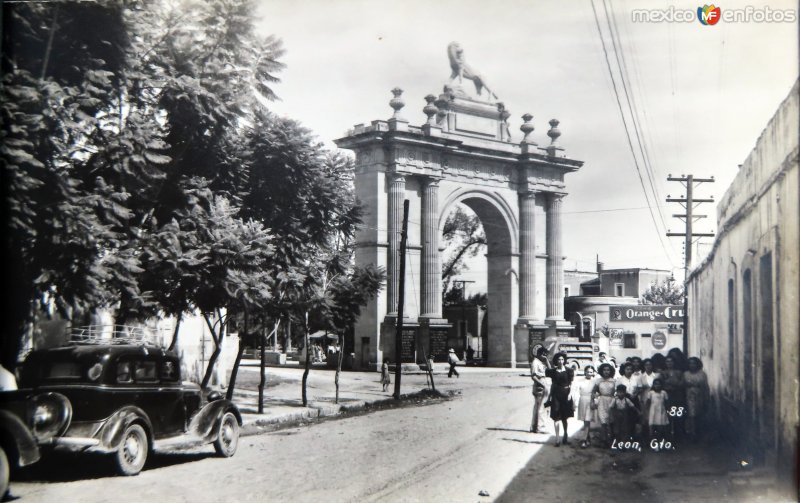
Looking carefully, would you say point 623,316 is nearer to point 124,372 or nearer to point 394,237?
point 124,372

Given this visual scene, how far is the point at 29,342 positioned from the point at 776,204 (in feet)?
26.2

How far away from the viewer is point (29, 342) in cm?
860

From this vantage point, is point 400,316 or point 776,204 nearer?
point 776,204

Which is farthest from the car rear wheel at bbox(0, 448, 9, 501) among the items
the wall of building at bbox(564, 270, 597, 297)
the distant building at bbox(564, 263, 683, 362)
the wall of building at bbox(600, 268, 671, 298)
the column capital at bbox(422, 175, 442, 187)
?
the wall of building at bbox(564, 270, 597, 297)

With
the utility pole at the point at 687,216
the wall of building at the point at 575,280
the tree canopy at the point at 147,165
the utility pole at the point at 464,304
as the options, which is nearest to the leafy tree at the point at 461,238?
the utility pole at the point at 464,304

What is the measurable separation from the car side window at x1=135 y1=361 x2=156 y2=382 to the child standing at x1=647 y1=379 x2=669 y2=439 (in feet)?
17.9

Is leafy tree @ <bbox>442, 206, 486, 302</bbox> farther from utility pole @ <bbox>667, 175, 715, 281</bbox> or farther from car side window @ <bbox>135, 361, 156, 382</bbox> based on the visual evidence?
car side window @ <bbox>135, 361, 156, 382</bbox>

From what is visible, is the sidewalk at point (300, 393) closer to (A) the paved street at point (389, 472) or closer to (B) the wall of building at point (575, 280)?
(A) the paved street at point (389, 472)

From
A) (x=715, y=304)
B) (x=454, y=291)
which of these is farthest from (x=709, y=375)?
(x=454, y=291)

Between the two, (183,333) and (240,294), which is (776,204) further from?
(183,333)

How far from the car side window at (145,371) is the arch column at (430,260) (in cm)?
1741

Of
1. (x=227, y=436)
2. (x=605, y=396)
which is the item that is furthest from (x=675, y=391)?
(x=227, y=436)

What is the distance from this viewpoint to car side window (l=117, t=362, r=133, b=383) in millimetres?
7875

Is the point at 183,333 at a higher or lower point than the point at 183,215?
lower
